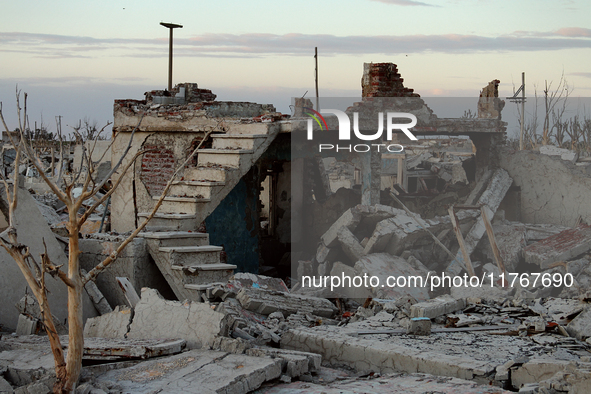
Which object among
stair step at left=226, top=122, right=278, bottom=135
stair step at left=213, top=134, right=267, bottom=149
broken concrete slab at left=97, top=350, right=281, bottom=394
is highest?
stair step at left=226, top=122, right=278, bottom=135

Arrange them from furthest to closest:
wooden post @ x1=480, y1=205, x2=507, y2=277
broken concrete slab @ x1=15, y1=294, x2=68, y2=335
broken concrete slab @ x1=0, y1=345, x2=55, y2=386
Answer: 1. wooden post @ x1=480, y1=205, x2=507, y2=277
2. broken concrete slab @ x1=15, y1=294, x2=68, y2=335
3. broken concrete slab @ x1=0, y1=345, x2=55, y2=386

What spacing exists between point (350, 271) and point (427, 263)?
1736mm

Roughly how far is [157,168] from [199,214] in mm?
2289

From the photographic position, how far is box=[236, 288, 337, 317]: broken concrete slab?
636 centimetres

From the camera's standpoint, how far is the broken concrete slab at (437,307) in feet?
21.2

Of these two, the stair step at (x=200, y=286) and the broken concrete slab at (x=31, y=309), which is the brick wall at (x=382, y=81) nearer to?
the stair step at (x=200, y=286)

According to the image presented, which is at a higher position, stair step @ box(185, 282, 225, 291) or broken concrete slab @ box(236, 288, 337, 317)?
stair step @ box(185, 282, 225, 291)

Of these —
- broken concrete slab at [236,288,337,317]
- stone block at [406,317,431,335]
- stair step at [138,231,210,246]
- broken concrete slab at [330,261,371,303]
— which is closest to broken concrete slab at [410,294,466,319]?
stone block at [406,317,431,335]

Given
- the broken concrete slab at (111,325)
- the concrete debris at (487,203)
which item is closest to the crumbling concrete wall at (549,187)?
the concrete debris at (487,203)

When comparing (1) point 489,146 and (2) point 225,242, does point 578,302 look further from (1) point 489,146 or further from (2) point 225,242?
(1) point 489,146

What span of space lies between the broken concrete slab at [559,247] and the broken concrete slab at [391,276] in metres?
2.25

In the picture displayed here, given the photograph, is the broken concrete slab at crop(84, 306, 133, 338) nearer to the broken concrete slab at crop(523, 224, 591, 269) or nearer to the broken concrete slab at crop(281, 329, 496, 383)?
the broken concrete slab at crop(281, 329, 496, 383)

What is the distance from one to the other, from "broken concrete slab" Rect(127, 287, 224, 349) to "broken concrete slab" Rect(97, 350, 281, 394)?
316mm

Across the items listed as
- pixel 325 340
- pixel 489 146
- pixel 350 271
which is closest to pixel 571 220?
pixel 489 146
